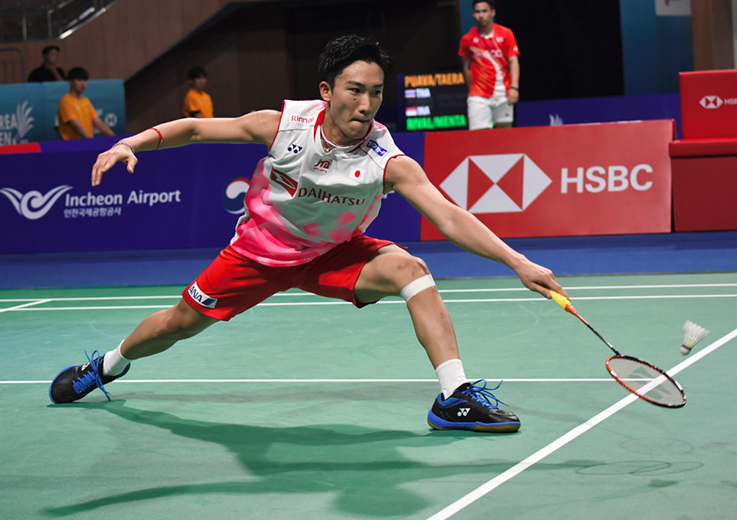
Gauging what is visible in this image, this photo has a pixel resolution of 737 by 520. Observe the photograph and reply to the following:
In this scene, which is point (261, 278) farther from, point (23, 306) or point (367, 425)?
point (23, 306)

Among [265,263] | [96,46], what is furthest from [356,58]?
[96,46]

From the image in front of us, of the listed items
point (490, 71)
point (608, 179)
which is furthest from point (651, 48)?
point (608, 179)

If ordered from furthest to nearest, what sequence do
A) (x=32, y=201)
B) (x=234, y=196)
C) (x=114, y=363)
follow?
(x=32, y=201) < (x=234, y=196) < (x=114, y=363)

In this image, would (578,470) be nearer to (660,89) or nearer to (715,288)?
(715,288)

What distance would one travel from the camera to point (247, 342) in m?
5.14

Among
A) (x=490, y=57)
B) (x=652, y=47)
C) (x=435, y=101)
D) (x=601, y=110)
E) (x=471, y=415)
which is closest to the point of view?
(x=471, y=415)

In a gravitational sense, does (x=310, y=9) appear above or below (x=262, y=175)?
above

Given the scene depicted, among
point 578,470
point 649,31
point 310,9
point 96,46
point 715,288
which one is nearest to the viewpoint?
point 578,470

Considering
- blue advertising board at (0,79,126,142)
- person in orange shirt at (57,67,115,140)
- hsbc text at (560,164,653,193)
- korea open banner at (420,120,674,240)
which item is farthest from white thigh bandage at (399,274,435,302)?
blue advertising board at (0,79,126,142)

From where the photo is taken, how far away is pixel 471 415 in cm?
330

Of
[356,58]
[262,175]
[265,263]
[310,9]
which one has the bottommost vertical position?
[265,263]

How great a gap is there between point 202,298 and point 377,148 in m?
0.96

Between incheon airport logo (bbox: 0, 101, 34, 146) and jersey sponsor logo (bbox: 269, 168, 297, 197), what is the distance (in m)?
12.3

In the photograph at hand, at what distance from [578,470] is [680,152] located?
5.93m
